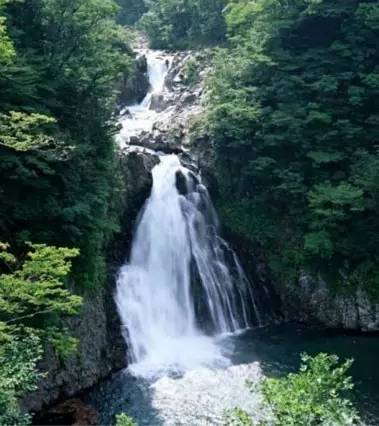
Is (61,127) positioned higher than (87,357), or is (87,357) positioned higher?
(61,127)

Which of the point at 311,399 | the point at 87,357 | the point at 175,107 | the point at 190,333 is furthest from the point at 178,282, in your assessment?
the point at 311,399

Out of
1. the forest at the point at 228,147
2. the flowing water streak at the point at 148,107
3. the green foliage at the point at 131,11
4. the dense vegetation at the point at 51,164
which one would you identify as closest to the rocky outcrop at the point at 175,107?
the flowing water streak at the point at 148,107

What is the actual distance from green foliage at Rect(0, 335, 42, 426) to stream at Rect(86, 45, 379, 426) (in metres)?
5.62

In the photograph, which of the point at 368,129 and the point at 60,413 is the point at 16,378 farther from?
the point at 368,129

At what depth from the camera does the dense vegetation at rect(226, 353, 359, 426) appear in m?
5.73

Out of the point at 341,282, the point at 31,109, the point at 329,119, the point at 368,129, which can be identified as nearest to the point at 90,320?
the point at 31,109

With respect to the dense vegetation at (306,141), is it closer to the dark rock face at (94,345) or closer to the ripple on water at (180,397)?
the dark rock face at (94,345)

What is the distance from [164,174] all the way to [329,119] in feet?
26.5

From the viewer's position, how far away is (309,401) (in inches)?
233

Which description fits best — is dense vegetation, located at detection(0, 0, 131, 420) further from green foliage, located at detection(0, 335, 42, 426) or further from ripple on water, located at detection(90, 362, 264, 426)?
ripple on water, located at detection(90, 362, 264, 426)

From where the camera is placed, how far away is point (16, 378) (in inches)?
315

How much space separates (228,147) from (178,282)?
726 cm

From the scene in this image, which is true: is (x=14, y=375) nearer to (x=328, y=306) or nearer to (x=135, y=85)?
(x=328, y=306)

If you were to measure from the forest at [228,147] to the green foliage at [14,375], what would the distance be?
0.09ft
